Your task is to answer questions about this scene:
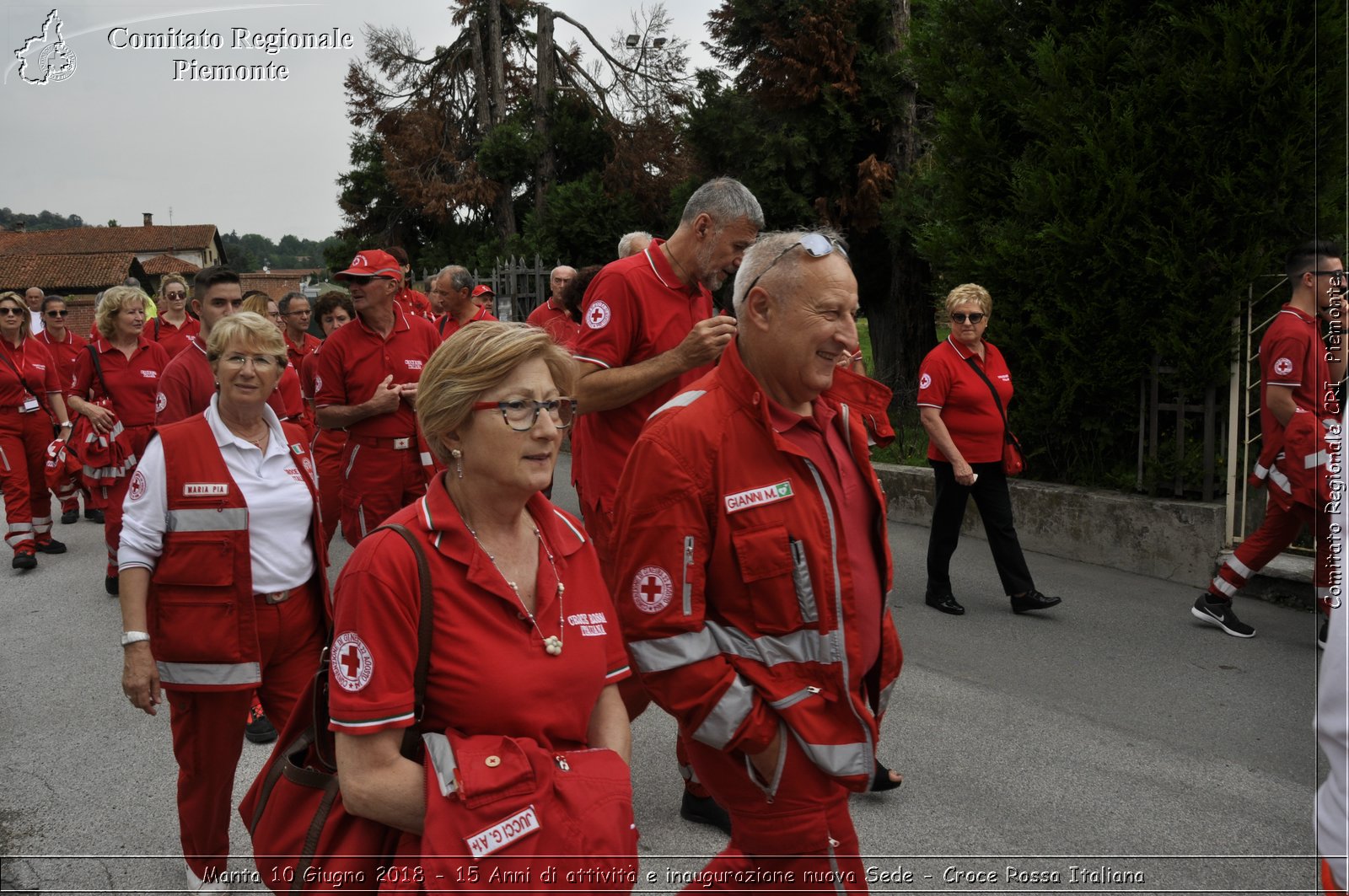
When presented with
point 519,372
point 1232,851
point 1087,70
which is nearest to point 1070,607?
point 1232,851

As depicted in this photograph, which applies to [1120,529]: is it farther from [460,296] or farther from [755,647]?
[755,647]

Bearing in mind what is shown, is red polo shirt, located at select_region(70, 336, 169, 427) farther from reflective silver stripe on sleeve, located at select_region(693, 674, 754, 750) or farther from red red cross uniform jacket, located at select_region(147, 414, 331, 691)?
reflective silver stripe on sleeve, located at select_region(693, 674, 754, 750)

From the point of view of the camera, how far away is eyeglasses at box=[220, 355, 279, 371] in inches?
149

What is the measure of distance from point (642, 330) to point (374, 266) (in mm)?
2479

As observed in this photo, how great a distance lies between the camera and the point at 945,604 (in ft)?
23.3

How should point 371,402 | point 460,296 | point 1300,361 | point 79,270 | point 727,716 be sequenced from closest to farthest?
point 727,716 < point 1300,361 < point 371,402 < point 460,296 < point 79,270

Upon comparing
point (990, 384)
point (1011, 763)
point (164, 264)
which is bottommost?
point (1011, 763)

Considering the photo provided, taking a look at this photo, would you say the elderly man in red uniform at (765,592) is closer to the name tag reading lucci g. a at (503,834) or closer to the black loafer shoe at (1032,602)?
the name tag reading lucci g. a at (503,834)

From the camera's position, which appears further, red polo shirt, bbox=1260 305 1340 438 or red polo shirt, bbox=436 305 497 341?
red polo shirt, bbox=436 305 497 341

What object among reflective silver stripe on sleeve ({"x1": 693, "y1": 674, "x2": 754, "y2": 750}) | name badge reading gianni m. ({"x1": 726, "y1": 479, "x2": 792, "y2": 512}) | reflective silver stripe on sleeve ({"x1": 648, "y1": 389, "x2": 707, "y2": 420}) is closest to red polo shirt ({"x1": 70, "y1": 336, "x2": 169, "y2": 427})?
reflective silver stripe on sleeve ({"x1": 648, "y1": 389, "x2": 707, "y2": 420})

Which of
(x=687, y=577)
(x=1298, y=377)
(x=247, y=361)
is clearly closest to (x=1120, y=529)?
(x=1298, y=377)

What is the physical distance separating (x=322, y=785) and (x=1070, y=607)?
5974 millimetres

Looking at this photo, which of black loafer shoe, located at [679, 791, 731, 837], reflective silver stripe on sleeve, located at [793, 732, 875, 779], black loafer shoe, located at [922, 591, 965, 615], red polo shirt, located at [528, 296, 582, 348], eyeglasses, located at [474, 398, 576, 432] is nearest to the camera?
eyeglasses, located at [474, 398, 576, 432]

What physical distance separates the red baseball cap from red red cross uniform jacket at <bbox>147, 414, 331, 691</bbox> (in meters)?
2.70
